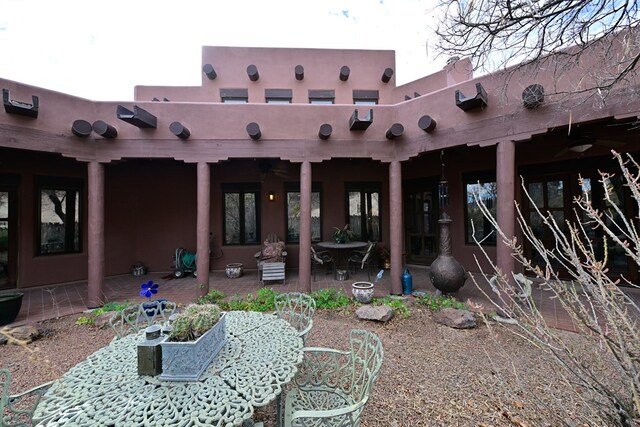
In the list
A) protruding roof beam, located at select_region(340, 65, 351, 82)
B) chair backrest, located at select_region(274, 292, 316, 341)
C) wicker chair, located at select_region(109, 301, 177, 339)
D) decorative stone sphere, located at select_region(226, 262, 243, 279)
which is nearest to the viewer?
wicker chair, located at select_region(109, 301, 177, 339)

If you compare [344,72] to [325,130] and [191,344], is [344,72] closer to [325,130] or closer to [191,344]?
[325,130]

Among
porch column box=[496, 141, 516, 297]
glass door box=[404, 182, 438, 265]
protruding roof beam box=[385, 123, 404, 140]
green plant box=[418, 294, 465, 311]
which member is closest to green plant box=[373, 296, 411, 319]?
green plant box=[418, 294, 465, 311]

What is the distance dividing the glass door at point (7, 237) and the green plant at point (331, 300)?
688cm

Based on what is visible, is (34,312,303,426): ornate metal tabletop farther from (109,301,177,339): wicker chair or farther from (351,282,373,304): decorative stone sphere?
(351,282,373,304): decorative stone sphere

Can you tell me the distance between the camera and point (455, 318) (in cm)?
417

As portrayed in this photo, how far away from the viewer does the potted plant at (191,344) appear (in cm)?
164

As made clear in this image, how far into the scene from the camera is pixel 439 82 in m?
8.73

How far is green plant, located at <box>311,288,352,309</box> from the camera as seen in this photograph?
4.92m

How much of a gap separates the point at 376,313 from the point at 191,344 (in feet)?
11.1

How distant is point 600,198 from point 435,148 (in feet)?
12.1

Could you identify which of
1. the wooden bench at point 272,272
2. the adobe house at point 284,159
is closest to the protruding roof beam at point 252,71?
the adobe house at point 284,159

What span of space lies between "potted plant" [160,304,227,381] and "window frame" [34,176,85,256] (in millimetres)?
7212

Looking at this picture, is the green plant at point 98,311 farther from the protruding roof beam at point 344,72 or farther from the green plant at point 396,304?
the protruding roof beam at point 344,72

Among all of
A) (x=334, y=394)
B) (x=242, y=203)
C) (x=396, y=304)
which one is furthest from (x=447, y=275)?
(x=242, y=203)
